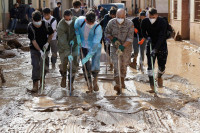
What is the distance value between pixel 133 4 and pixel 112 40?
55873 mm

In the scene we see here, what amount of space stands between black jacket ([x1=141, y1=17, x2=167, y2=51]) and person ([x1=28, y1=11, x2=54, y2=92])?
6.66ft

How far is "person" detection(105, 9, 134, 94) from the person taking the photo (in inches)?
316

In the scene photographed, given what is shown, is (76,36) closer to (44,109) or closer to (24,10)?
(44,109)

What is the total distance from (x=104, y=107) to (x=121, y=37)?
6.29 ft

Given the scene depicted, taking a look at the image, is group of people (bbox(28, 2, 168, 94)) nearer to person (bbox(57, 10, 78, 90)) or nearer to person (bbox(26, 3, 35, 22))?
person (bbox(57, 10, 78, 90))

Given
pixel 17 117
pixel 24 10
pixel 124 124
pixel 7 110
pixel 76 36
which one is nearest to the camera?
pixel 124 124

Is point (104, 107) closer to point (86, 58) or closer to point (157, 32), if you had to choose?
point (86, 58)

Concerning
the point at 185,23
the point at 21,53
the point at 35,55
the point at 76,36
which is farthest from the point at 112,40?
the point at 185,23

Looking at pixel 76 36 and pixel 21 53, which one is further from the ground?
pixel 76 36

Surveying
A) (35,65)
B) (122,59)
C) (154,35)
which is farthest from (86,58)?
(154,35)

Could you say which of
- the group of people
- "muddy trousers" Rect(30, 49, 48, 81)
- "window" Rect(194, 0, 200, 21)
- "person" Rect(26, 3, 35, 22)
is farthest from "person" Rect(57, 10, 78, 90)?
"person" Rect(26, 3, 35, 22)

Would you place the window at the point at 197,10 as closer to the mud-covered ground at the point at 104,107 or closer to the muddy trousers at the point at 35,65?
the mud-covered ground at the point at 104,107

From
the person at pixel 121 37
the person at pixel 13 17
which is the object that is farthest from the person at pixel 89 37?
the person at pixel 13 17

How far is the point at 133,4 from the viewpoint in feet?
207
